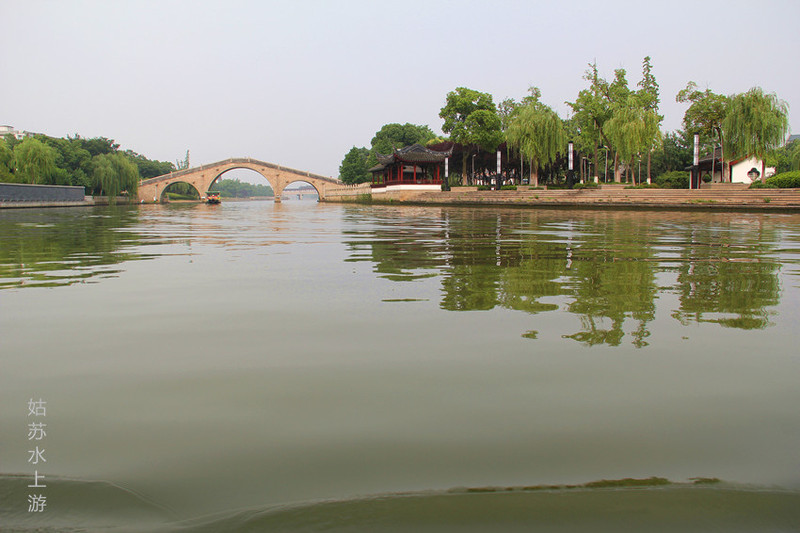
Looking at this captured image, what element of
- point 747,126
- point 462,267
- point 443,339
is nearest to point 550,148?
point 747,126

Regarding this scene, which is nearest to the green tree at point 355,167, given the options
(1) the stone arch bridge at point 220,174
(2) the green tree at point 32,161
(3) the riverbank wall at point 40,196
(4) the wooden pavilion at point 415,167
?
(1) the stone arch bridge at point 220,174

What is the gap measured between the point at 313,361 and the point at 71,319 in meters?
1.85

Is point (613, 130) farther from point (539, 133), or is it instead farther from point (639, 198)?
point (639, 198)

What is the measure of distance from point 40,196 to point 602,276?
4282 cm

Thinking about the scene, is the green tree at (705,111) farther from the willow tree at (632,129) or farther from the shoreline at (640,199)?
the shoreline at (640,199)

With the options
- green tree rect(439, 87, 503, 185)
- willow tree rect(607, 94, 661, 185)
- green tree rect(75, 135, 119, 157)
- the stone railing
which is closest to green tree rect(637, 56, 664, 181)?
willow tree rect(607, 94, 661, 185)

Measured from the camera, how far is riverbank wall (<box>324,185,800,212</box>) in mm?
21578

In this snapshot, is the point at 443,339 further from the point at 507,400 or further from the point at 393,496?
the point at 393,496

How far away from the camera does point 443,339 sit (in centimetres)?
288

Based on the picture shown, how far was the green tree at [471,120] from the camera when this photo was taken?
42500 mm

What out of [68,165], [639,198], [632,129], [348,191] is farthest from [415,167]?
[68,165]

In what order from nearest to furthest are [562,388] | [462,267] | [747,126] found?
[562,388] < [462,267] < [747,126]

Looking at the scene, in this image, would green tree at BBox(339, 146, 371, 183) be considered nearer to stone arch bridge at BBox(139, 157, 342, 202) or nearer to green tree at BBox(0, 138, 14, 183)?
stone arch bridge at BBox(139, 157, 342, 202)

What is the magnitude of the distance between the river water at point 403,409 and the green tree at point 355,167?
6779cm
